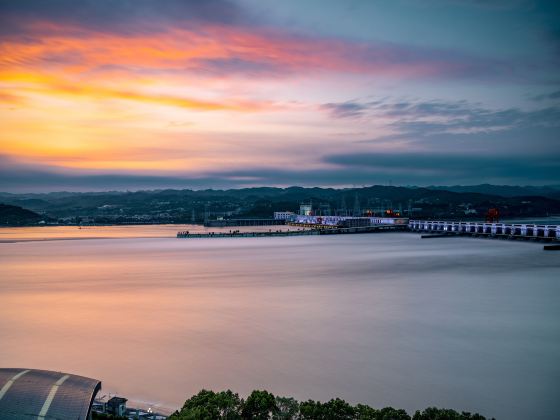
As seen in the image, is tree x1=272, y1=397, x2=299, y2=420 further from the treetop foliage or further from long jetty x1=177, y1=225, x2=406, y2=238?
long jetty x1=177, y1=225, x2=406, y2=238

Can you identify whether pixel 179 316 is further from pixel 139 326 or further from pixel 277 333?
pixel 277 333

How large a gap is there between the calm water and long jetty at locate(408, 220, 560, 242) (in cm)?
1826

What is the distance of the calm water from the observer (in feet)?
37.8

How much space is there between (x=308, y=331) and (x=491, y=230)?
165ft

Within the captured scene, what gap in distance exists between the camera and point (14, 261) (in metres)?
40.5

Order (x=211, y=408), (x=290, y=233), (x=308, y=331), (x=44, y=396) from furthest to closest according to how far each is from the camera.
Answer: (x=290, y=233)
(x=308, y=331)
(x=211, y=408)
(x=44, y=396)

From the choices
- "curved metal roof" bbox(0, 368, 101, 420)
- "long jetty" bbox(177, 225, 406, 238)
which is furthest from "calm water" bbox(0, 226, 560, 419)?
"long jetty" bbox(177, 225, 406, 238)

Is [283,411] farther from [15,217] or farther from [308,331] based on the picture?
[15,217]

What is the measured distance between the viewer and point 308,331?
54.3 ft

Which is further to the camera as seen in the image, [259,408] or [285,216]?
[285,216]

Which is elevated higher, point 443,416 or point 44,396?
point 44,396

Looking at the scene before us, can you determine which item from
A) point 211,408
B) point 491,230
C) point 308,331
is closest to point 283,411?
point 211,408

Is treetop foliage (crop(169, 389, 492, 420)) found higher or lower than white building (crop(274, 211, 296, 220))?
lower

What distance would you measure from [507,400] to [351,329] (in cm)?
679
